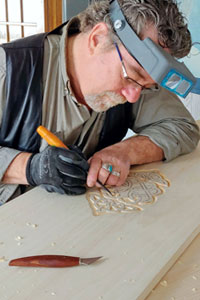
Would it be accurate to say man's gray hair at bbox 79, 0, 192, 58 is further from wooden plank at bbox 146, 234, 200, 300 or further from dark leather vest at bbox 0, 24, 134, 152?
wooden plank at bbox 146, 234, 200, 300

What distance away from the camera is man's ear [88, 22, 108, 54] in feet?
3.97

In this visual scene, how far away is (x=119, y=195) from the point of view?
3.80 feet

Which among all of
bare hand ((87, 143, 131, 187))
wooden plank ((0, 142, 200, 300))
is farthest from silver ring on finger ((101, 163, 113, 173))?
wooden plank ((0, 142, 200, 300))

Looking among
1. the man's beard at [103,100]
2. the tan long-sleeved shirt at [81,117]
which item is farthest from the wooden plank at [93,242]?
the man's beard at [103,100]

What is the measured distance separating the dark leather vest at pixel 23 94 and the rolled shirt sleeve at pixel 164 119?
0.55 m

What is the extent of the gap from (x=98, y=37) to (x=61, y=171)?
1.86 ft

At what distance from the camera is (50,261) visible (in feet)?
2.62

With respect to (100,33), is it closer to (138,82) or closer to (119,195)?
(138,82)

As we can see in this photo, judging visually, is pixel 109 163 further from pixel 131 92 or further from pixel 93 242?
pixel 93 242

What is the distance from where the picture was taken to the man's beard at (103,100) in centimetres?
130

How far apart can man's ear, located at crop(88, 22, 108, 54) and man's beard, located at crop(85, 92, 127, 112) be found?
0.61 ft

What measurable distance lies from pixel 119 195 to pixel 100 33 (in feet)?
2.12

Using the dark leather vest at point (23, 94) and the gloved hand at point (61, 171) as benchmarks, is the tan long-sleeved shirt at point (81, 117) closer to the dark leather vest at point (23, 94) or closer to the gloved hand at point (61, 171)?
the dark leather vest at point (23, 94)

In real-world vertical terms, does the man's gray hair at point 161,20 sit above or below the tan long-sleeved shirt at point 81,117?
above
